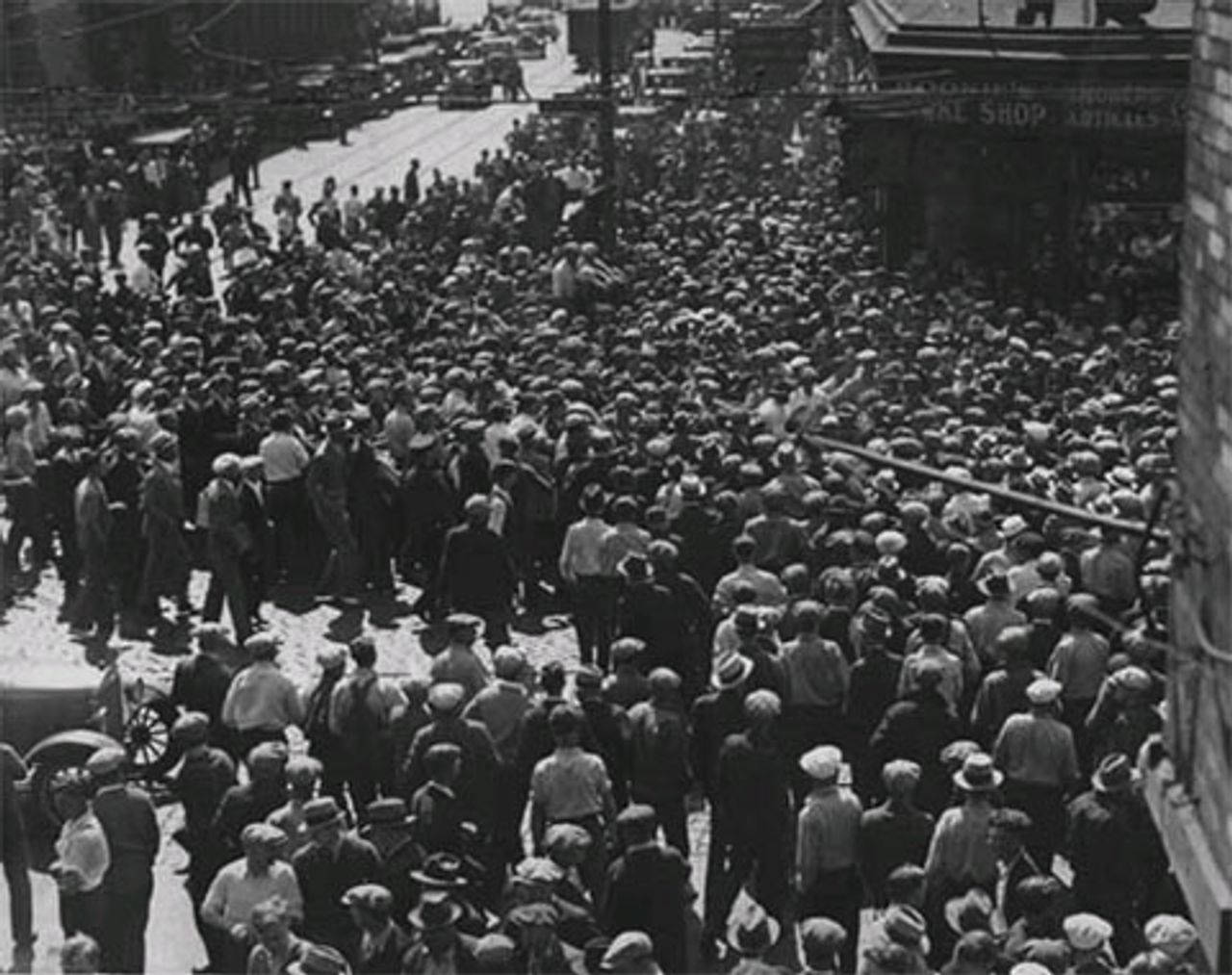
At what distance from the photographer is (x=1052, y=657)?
12.7 m

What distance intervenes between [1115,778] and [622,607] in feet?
13.7

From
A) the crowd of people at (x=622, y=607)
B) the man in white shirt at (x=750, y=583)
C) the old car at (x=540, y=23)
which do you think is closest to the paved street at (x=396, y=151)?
the old car at (x=540, y=23)

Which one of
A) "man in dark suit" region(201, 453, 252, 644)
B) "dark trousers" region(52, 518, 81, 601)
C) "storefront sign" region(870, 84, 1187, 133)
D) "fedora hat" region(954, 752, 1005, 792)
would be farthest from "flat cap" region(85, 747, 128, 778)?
"storefront sign" region(870, 84, 1187, 133)

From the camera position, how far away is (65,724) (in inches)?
537

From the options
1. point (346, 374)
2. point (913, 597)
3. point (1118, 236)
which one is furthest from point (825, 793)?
point (1118, 236)

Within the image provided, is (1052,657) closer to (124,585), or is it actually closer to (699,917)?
(699,917)

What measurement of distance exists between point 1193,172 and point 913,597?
5479mm

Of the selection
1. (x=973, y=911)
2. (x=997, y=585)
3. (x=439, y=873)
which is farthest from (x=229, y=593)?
(x=973, y=911)

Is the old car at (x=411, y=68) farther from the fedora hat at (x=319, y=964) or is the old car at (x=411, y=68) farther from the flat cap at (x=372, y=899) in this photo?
the fedora hat at (x=319, y=964)

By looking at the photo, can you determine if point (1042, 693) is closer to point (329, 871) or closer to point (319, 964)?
point (329, 871)

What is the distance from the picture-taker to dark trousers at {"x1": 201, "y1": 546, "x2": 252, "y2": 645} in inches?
651

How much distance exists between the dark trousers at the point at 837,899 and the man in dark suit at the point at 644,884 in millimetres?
860

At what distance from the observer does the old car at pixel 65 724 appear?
12.8 metres

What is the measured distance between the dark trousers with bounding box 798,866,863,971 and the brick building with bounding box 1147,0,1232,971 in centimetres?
245
